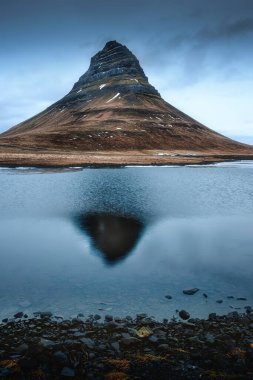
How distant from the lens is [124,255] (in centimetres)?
1919

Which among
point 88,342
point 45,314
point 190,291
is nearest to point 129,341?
point 88,342

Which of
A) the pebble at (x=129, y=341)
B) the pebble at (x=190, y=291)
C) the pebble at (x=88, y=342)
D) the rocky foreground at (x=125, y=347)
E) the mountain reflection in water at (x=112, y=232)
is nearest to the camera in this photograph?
the rocky foreground at (x=125, y=347)

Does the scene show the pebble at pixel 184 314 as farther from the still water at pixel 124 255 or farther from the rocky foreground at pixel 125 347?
the still water at pixel 124 255

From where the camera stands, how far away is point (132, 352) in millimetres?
9938

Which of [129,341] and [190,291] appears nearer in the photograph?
[129,341]

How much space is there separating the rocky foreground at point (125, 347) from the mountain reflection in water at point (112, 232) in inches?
270

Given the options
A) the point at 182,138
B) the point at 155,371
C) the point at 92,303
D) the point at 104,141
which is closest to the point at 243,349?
the point at 155,371

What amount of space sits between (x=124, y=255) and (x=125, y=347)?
907 cm

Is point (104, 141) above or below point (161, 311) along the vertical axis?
above

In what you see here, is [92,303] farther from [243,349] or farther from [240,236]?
[240,236]

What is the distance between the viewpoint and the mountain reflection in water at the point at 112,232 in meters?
20.0

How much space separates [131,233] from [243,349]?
48.4 ft

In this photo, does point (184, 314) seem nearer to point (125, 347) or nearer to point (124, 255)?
point (125, 347)

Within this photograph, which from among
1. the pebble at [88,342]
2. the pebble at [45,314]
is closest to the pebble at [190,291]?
the pebble at [88,342]
